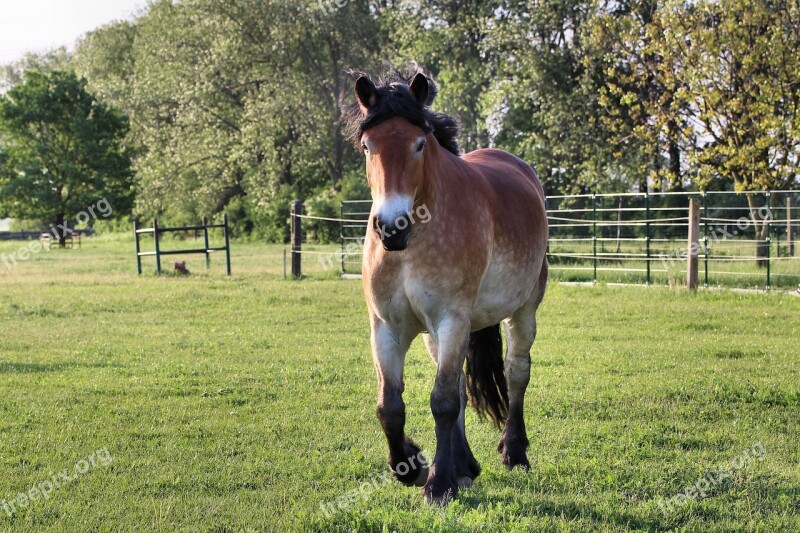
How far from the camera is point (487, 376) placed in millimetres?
6172

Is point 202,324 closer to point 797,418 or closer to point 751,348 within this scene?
point 751,348

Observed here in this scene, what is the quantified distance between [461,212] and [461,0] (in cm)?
3060

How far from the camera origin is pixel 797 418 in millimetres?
6789

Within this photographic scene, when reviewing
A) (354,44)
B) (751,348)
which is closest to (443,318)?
(751,348)

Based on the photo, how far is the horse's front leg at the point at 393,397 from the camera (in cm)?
482

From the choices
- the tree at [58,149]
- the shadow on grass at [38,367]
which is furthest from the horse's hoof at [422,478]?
the tree at [58,149]

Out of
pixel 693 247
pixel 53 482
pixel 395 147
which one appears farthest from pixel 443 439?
pixel 693 247

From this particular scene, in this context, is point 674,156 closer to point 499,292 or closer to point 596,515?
point 499,292

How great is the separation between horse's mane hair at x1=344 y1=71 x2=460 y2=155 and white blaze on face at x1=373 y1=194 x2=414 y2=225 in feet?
1.61

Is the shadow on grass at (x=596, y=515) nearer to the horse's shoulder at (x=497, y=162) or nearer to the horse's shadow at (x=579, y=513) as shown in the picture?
the horse's shadow at (x=579, y=513)

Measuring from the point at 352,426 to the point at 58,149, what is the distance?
4888cm

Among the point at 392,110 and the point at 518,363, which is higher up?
the point at 392,110

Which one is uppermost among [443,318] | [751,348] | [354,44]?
[354,44]

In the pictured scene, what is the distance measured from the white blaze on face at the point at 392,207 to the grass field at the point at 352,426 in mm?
1497
